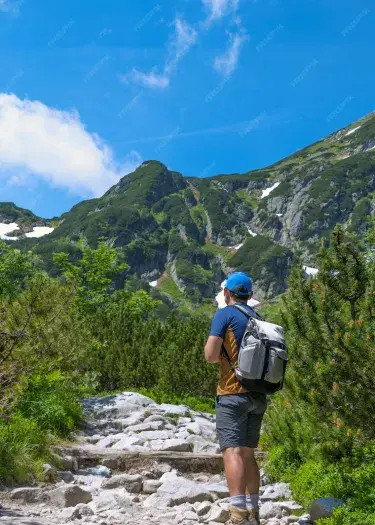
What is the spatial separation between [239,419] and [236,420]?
0.03 metres

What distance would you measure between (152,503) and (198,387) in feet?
34.0

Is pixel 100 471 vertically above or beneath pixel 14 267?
beneath

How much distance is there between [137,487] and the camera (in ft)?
24.7

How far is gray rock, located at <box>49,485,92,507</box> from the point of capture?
21.1ft

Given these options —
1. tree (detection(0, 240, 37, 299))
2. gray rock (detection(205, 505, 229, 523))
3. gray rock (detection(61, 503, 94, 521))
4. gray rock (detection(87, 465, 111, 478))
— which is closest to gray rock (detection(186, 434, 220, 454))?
gray rock (detection(87, 465, 111, 478))

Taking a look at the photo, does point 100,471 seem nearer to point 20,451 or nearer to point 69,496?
point 20,451

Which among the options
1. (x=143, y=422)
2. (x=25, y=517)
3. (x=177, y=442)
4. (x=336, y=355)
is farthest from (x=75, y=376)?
(x=336, y=355)

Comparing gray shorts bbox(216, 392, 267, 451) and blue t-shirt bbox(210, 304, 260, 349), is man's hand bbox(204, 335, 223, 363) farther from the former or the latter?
gray shorts bbox(216, 392, 267, 451)

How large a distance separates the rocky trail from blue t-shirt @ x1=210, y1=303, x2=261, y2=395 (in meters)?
1.79

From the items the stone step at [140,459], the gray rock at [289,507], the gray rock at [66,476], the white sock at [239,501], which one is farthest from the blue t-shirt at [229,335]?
the stone step at [140,459]

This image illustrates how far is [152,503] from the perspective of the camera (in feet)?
22.4

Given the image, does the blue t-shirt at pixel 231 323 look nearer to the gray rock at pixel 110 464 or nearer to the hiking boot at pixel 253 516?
the hiking boot at pixel 253 516

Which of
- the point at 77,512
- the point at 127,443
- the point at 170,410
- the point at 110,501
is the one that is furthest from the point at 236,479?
the point at 170,410

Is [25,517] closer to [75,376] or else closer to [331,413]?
[331,413]
